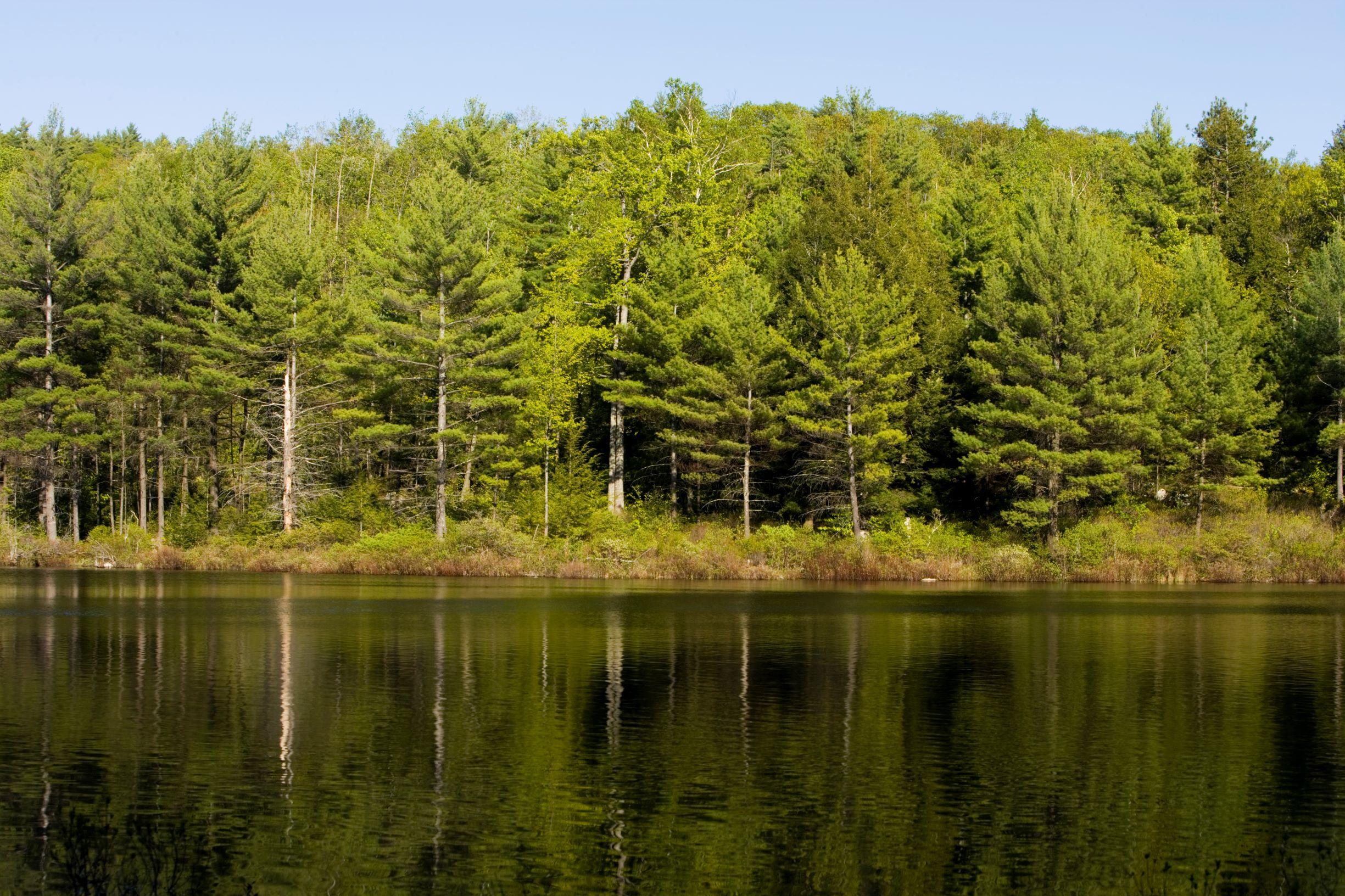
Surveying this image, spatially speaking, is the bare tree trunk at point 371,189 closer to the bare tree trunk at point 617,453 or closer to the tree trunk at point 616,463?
the bare tree trunk at point 617,453

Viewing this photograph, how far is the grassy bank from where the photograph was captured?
57.8 meters

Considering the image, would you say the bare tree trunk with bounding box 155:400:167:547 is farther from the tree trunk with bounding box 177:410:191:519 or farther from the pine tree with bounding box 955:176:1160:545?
the pine tree with bounding box 955:176:1160:545

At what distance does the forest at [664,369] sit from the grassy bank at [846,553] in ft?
0.68

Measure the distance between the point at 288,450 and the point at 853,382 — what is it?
27.2 metres

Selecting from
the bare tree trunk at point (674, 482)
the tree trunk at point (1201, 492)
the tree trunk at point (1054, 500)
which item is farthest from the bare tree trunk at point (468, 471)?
the tree trunk at point (1201, 492)

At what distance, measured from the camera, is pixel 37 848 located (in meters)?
14.1

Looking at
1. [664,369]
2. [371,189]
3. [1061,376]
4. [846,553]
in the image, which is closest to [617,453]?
[664,369]

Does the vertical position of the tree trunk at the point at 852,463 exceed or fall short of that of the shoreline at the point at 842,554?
it exceeds it

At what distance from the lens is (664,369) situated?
202 ft

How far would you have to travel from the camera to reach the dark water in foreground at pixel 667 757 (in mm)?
13922

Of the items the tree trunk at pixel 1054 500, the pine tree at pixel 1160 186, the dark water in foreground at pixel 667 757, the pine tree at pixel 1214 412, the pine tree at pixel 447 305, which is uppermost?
the pine tree at pixel 1160 186

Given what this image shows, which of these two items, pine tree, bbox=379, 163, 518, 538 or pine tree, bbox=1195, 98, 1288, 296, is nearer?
pine tree, bbox=379, 163, 518, 538

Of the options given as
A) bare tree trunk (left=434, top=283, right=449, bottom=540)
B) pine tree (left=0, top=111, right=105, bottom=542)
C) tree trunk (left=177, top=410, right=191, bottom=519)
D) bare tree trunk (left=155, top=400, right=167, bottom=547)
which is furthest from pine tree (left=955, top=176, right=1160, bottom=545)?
pine tree (left=0, top=111, right=105, bottom=542)

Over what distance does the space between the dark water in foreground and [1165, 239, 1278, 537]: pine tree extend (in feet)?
78.9
